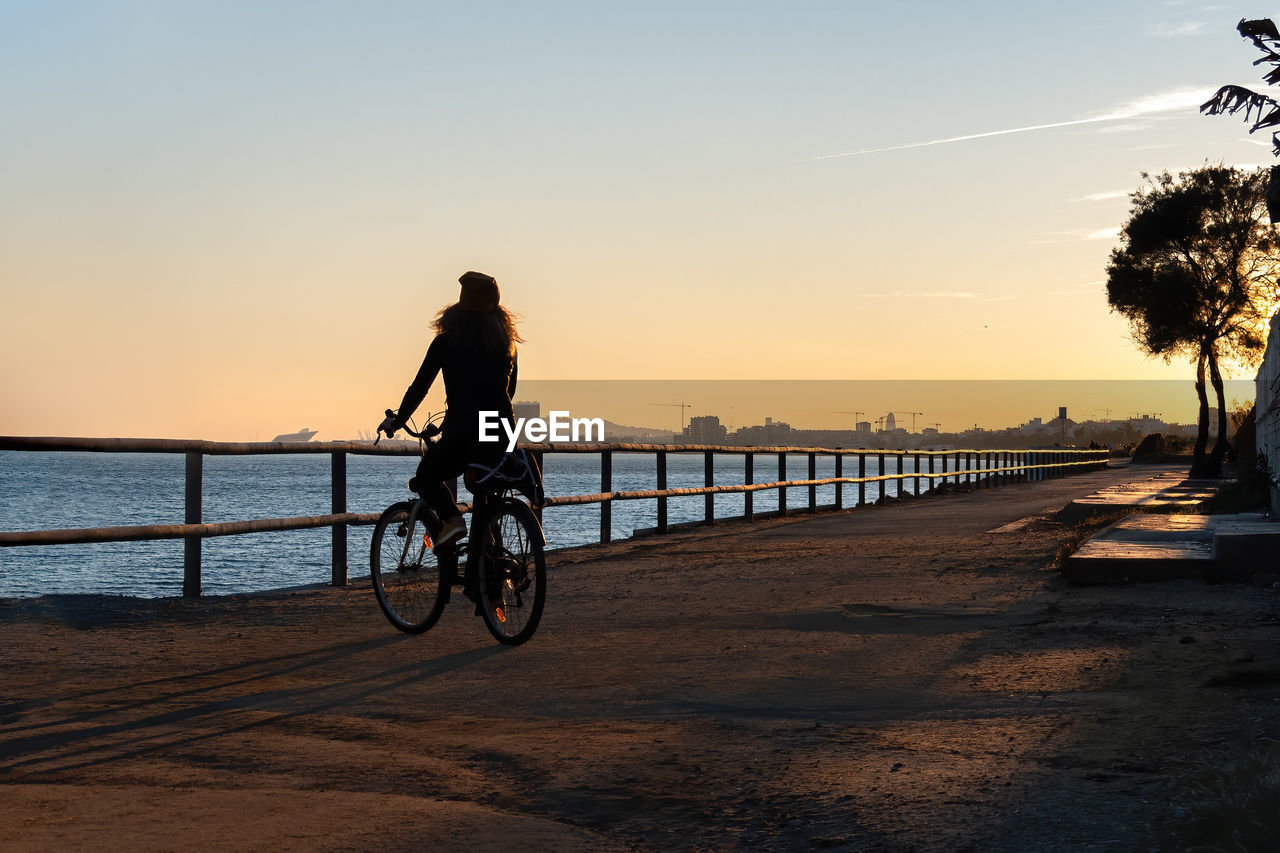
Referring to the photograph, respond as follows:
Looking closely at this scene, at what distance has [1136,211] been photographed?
1650 inches

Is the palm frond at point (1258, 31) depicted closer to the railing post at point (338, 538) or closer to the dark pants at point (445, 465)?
the dark pants at point (445, 465)

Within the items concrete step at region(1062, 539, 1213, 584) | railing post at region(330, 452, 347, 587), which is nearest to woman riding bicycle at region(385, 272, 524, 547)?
railing post at region(330, 452, 347, 587)

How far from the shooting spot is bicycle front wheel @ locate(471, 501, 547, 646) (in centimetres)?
688

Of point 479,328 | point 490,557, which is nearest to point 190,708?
point 490,557

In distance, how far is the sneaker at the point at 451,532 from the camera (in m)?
7.26

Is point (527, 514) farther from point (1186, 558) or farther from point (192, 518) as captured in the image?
point (1186, 558)

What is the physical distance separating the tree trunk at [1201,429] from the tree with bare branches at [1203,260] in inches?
1.4

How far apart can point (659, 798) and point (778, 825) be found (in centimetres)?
43

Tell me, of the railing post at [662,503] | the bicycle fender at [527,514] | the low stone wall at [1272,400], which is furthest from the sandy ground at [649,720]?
the railing post at [662,503]

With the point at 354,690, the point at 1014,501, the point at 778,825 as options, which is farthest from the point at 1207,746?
the point at 1014,501

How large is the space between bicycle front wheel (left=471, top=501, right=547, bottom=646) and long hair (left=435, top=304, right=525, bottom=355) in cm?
89

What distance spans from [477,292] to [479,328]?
0.21m

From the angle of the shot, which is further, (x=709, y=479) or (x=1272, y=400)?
(x=709, y=479)

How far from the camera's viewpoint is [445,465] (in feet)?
23.7
